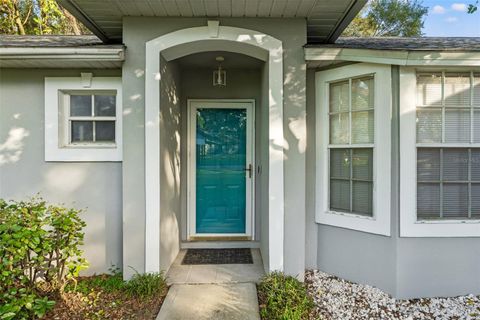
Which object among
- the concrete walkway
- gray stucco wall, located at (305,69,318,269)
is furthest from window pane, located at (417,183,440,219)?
the concrete walkway

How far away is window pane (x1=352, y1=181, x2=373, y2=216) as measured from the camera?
340 cm

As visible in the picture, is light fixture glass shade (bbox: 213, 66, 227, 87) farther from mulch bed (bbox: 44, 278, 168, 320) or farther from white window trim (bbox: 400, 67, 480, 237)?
mulch bed (bbox: 44, 278, 168, 320)

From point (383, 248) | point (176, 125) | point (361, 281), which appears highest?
point (176, 125)

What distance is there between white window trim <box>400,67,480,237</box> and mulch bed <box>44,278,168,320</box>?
2.83 meters

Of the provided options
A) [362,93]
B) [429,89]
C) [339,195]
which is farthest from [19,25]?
[429,89]

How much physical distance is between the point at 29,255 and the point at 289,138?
2946mm

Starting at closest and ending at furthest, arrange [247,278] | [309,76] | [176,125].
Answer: [247,278] < [309,76] < [176,125]

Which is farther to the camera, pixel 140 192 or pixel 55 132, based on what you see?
pixel 55 132

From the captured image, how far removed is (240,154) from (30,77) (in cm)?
306

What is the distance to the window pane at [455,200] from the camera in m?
3.24

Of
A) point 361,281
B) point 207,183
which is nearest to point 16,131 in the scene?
point 207,183

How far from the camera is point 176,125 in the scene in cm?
423

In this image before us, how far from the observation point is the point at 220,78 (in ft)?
14.2

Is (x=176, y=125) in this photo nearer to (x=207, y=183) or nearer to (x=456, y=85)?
(x=207, y=183)
